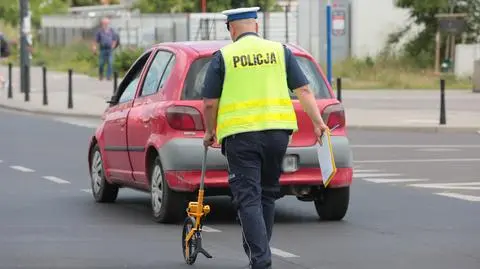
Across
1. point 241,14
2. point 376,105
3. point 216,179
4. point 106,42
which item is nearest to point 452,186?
point 216,179

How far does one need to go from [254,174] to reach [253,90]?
53cm

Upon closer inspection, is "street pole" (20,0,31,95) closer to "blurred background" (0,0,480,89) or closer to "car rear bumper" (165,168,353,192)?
"blurred background" (0,0,480,89)

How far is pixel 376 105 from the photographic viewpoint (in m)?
34.5

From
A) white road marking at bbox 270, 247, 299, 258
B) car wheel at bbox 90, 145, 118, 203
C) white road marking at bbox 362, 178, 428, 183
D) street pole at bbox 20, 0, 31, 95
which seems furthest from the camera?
street pole at bbox 20, 0, 31, 95

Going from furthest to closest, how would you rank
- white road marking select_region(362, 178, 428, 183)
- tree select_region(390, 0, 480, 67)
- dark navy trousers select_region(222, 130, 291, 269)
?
tree select_region(390, 0, 480, 67), white road marking select_region(362, 178, 428, 183), dark navy trousers select_region(222, 130, 291, 269)

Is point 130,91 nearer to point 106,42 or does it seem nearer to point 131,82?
point 131,82

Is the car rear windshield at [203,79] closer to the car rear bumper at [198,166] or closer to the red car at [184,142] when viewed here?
the red car at [184,142]

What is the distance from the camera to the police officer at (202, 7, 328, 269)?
9.64 meters

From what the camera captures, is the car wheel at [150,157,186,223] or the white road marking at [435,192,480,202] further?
the white road marking at [435,192,480,202]

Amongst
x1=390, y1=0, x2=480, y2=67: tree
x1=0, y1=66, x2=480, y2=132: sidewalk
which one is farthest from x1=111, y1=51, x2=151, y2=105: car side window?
x1=390, y1=0, x2=480, y2=67: tree

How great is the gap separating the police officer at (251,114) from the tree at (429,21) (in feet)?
131

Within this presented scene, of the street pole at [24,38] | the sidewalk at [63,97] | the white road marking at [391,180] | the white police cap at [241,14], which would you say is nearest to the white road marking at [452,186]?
Answer: the white road marking at [391,180]

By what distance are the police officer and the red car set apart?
3011 mm

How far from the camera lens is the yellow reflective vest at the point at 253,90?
9.69m
